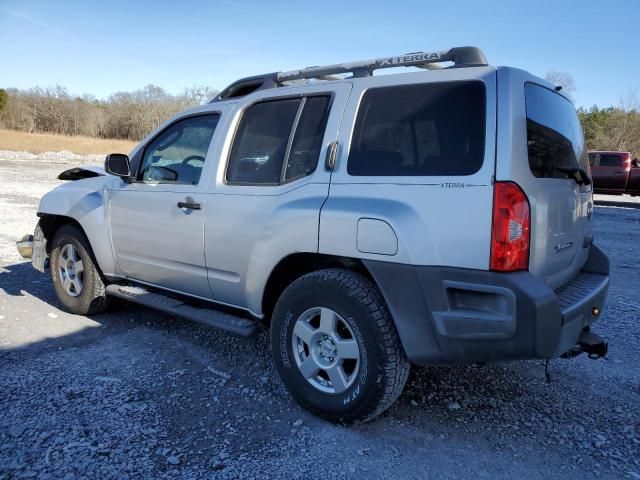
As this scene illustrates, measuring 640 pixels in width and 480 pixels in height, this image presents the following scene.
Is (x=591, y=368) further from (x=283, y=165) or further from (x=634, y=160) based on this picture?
(x=634, y=160)

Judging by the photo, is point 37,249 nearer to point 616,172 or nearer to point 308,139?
point 308,139

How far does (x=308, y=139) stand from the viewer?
3084mm

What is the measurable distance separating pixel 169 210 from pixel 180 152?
0.53m

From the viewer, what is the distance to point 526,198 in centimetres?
236

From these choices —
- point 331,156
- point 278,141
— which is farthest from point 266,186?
point 331,156

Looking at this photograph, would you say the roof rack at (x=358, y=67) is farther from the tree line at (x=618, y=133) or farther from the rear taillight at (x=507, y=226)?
the tree line at (x=618, y=133)

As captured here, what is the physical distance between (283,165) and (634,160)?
1914cm

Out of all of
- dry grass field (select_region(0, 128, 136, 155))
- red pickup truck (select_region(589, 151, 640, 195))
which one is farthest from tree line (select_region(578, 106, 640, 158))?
dry grass field (select_region(0, 128, 136, 155))

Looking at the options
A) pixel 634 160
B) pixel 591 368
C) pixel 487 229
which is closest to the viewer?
pixel 487 229

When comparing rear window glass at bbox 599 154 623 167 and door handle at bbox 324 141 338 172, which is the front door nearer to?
door handle at bbox 324 141 338 172

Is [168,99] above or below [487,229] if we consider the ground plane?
above

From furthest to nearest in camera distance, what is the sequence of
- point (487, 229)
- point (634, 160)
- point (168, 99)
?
point (168, 99) → point (634, 160) → point (487, 229)

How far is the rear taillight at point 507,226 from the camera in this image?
229 centimetres

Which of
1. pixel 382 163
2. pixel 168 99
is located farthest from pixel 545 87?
pixel 168 99
